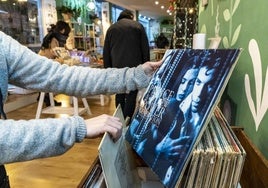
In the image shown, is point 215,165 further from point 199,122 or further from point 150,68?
point 150,68

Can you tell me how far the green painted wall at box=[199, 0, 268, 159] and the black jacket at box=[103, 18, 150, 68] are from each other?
2057 mm

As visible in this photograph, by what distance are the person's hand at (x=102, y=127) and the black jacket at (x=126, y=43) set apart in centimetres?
259

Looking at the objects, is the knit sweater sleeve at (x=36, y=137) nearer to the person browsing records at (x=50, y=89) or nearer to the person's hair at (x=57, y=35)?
the person browsing records at (x=50, y=89)

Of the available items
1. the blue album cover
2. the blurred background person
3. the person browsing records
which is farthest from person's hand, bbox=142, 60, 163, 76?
the blurred background person

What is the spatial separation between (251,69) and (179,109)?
16.4 inches

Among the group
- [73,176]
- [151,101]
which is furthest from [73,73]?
[73,176]

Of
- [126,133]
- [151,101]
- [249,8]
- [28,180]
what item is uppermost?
[249,8]

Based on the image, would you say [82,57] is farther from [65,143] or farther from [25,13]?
[65,143]

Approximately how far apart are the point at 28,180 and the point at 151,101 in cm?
194

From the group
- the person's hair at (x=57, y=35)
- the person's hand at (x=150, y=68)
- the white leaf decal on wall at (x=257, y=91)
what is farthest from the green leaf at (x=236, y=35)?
the person's hair at (x=57, y=35)

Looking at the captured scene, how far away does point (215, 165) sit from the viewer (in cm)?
59

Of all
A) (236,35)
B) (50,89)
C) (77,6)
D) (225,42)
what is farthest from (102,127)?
(77,6)

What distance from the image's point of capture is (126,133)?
33.5 inches

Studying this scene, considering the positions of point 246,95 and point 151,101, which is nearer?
point 151,101
